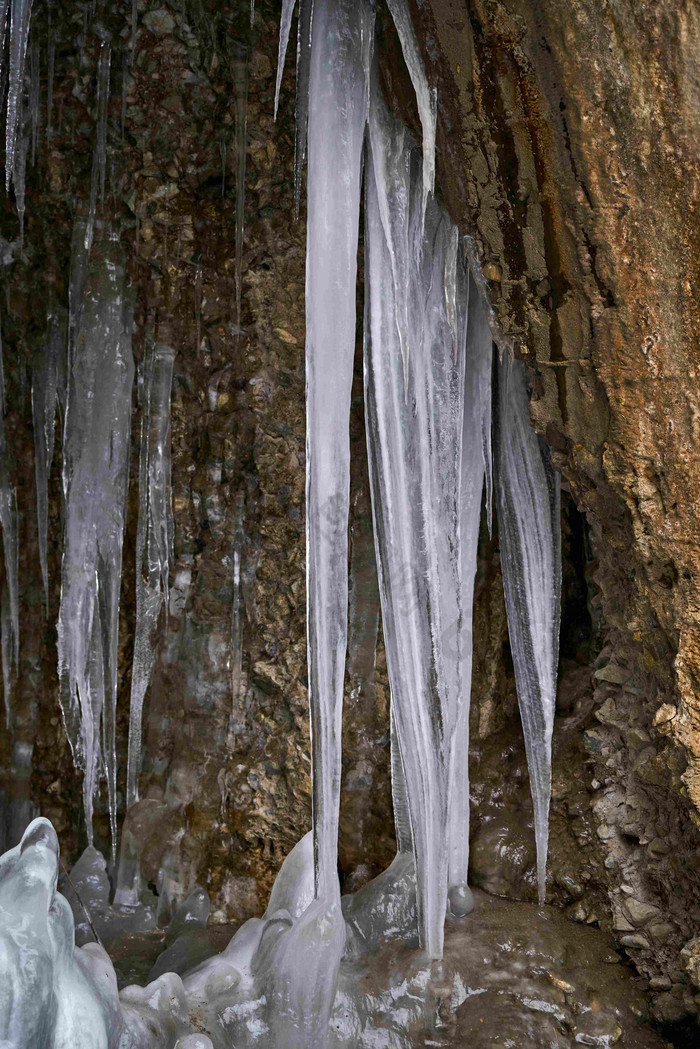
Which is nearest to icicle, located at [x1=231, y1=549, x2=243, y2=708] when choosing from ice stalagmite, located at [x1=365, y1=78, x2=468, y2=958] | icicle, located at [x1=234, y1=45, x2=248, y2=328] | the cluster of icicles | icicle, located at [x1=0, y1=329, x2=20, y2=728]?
the cluster of icicles

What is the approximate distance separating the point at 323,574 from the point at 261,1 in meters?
1.86

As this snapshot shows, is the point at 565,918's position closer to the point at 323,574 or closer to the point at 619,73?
the point at 323,574

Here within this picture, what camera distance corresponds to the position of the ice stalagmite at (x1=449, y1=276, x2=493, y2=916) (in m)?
2.70

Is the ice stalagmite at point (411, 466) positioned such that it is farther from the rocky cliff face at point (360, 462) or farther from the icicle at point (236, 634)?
the icicle at point (236, 634)

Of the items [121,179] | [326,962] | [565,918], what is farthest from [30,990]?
[121,179]

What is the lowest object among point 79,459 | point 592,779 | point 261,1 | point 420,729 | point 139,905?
point 139,905

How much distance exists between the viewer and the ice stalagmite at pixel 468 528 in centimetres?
270

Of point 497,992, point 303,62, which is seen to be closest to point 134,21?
point 303,62

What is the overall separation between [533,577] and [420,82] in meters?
1.39

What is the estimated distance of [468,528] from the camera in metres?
2.87

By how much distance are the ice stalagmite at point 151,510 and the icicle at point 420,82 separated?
141cm

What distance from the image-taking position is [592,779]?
2842mm

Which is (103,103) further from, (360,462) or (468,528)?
(468,528)

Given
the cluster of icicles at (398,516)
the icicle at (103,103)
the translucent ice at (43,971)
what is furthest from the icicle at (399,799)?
the icicle at (103,103)
